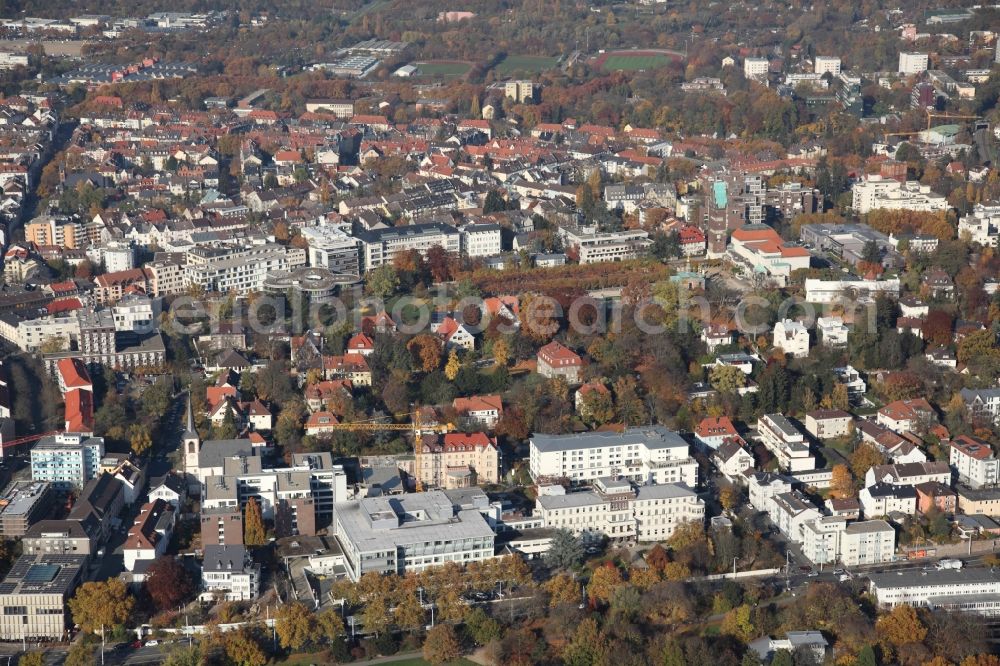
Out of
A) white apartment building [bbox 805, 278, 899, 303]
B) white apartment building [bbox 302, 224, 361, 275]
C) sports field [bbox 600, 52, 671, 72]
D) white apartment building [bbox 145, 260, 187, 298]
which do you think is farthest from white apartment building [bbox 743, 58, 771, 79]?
white apartment building [bbox 145, 260, 187, 298]

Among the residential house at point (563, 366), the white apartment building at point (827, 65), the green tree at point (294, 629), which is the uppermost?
the white apartment building at point (827, 65)

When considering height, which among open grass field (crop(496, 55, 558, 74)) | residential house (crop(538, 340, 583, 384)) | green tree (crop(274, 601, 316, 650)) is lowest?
green tree (crop(274, 601, 316, 650))

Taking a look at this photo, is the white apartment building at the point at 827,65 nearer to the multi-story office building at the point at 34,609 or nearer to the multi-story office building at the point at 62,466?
the multi-story office building at the point at 62,466

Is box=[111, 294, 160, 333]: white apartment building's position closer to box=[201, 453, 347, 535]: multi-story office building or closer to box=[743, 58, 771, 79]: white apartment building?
box=[201, 453, 347, 535]: multi-story office building

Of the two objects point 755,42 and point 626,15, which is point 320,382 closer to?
point 755,42

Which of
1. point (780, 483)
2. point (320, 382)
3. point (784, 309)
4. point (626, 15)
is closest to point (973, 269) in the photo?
point (784, 309)

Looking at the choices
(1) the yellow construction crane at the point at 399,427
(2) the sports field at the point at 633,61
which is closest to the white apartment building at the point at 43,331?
(1) the yellow construction crane at the point at 399,427
